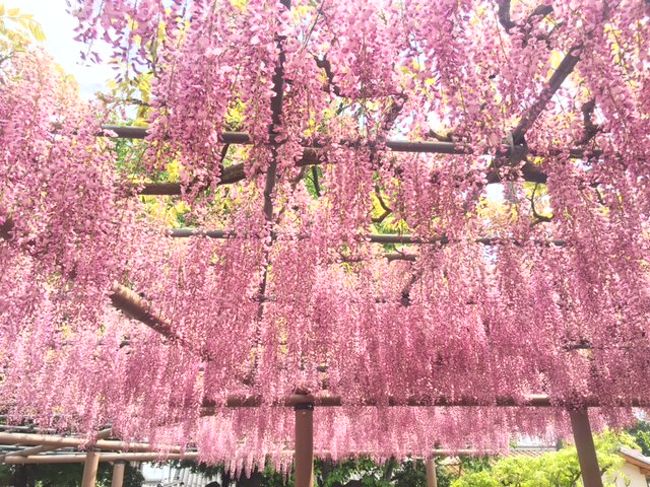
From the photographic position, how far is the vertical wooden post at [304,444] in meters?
7.48

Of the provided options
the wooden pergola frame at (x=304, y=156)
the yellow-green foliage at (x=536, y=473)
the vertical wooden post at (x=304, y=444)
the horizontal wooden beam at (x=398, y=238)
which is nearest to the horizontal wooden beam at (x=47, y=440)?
the vertical wooden post at (x=304, y=444)

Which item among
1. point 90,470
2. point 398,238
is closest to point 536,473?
point 398,238

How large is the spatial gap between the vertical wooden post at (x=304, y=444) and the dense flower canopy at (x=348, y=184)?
5.10 ft

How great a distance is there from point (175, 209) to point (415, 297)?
262cm

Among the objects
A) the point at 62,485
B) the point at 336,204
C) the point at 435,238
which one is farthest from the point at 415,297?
the point at 62,485

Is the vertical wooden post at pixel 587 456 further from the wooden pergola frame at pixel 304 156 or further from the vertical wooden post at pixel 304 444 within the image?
the vertical wooden post at pixel 304 444

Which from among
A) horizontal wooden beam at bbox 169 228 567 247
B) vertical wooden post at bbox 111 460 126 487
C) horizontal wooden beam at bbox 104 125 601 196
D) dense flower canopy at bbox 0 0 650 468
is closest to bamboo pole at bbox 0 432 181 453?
vertical wooden post at bbox 111 460 126 487

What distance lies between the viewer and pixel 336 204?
331 centimetres

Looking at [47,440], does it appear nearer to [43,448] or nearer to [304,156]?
[43,448]

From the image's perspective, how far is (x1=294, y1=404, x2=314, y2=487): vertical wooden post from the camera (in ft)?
24.5

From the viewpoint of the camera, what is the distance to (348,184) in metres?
3.18

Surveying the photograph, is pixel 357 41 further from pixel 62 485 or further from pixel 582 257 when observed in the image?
pixel 62 485

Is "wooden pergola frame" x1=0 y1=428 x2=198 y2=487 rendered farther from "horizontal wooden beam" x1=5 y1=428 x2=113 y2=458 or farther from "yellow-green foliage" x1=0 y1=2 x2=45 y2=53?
"yellow-green foliage" x1=0 y1=2 x2=45 y2=53

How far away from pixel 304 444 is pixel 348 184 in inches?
220
